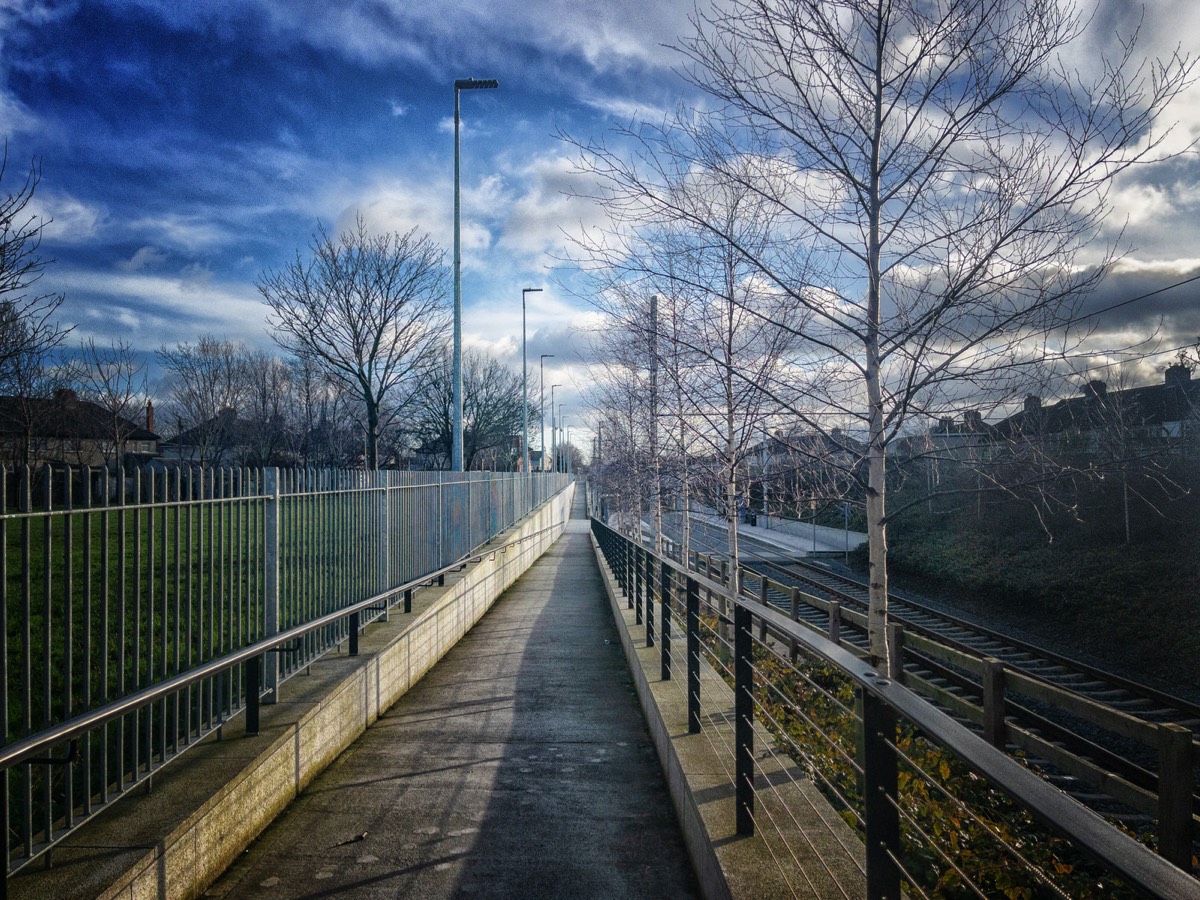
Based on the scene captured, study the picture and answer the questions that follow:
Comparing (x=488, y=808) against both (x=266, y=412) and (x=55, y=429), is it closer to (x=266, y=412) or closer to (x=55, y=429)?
(x=55, y=429)

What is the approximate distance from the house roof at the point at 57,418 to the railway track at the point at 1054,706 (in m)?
14.0

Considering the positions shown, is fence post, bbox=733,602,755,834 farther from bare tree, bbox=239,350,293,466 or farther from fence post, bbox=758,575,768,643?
bare tree, bbox=239,350,293,466

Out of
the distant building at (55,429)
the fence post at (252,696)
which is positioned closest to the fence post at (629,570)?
the distant building at (55,429)

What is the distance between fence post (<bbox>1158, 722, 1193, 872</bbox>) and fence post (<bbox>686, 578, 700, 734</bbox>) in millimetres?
3007

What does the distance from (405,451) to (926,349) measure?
51.6 m

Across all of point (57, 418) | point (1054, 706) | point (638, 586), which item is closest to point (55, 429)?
point (57, 418)

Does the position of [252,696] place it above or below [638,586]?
above

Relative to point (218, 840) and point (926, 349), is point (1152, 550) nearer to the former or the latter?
point (926, 349)

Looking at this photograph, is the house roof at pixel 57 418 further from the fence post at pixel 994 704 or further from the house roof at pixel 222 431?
the fence post at pixel 994 704

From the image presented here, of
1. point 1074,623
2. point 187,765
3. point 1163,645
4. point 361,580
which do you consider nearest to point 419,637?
point 361,580

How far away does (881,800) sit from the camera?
7.12ft

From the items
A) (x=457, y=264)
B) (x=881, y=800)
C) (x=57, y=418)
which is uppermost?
(x=457, y=264)

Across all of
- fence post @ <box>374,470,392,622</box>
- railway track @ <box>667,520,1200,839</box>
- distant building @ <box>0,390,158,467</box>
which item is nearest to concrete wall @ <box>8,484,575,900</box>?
fence post @ <box>374,470,392,622</box>

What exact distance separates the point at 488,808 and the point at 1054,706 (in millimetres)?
8828
